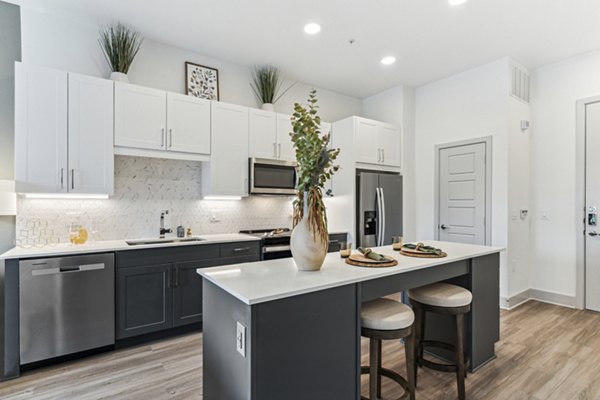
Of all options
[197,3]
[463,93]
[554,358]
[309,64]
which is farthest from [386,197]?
[197,3]

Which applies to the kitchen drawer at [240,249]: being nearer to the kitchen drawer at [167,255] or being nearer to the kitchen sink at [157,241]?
the kitchen drawer at [167,255]

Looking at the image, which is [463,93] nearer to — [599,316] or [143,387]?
[599,316]

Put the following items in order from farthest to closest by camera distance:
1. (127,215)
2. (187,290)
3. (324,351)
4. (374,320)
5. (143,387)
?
(127,215) → (187,290) → (143,387) → (374,320) → (324,351)

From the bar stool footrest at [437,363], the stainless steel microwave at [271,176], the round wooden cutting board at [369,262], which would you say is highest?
the stainless steel microwave at [271,176]

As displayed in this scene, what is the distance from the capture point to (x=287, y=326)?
146 centimetres

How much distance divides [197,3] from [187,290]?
2748mm

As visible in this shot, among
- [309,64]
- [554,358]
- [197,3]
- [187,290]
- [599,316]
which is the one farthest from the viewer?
[309,64]

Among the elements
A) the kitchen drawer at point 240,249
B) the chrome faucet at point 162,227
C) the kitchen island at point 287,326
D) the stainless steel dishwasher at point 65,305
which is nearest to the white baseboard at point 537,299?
the kitchen island at point 287,326

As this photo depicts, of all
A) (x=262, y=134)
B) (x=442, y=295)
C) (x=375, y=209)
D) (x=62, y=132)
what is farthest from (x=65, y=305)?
(x=375, y=209)

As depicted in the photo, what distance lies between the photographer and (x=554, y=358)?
2701 mm

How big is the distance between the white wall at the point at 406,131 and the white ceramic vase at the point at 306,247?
3.48m

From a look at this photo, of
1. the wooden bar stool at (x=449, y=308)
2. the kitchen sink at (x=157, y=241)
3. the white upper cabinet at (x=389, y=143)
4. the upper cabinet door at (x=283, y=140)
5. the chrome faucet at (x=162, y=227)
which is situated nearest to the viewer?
the wooden bar stool at (x=449, y=308)

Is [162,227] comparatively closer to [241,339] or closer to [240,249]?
[240,249]

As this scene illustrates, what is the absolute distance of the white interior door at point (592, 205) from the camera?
3.82 m
